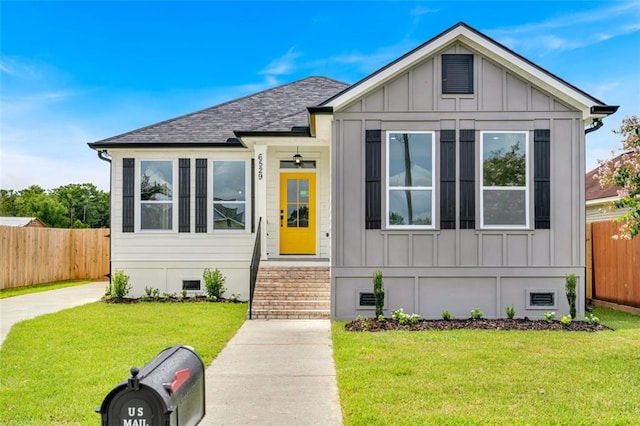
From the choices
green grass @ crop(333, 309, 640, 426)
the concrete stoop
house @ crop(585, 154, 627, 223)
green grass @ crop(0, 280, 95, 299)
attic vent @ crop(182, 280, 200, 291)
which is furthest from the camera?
house @ crop(585, 154, 627, 223)

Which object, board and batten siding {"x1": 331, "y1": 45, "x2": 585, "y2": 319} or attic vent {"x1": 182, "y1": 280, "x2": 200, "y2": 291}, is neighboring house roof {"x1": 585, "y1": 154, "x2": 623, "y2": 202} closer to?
board and batten siding {"x1": 331, "y1": 45, "x2": 585, "y2": 319}

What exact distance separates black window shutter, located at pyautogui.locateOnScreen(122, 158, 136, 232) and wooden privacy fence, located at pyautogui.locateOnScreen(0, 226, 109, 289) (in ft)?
14.4

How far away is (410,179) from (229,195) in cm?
496

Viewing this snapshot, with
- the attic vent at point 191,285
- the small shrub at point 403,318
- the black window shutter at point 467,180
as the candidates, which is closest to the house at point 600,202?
the black window shutter at point 467,180

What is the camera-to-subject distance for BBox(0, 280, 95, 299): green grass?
14.0 metres

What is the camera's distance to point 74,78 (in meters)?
19.5

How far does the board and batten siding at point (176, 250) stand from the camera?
12539 mm

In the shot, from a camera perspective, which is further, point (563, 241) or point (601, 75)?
point (601, 75)

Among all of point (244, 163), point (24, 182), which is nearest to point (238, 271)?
point (244, 163)

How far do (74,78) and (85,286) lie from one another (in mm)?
8238

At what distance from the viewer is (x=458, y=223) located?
31.0 ft

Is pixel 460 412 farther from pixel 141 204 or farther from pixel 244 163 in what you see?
pixel 141 204

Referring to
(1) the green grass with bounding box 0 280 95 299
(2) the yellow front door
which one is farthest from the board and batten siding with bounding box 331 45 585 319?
(1) the green grass with bounding box 0 280 95 299

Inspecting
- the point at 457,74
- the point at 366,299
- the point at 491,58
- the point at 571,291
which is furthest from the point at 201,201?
the point at 571,291
